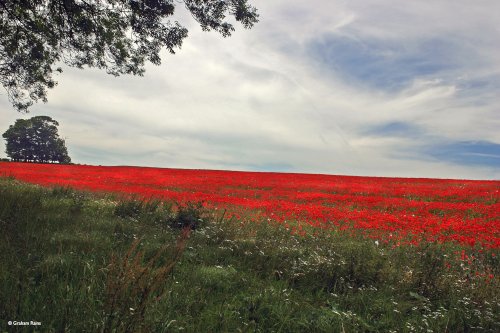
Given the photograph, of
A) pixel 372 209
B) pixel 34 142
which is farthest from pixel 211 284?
pixel 34 142

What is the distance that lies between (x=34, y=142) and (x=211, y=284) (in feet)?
236

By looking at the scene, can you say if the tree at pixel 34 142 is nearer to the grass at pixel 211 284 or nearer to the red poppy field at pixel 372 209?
the red poppy field at pixel 372 209

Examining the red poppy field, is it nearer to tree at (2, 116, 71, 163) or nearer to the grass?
the grass

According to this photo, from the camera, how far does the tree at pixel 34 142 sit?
208 feet

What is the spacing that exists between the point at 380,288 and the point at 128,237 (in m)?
5.14

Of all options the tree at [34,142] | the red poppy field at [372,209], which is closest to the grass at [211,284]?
the red poppy field at [372,209]

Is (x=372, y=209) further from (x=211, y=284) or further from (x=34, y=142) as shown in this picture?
(x=34, y=142)

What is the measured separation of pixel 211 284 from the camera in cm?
528

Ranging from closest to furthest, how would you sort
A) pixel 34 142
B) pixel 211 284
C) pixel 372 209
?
pixel 211 284, pixel 372 209, pixel 34 142

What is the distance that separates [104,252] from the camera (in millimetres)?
5938

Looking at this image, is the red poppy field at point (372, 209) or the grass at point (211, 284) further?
the red poppy field at point (372, 209)

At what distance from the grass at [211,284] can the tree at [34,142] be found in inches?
2546

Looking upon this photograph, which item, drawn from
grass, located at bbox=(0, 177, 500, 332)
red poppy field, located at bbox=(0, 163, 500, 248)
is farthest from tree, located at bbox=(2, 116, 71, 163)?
grass, located at bbox=(0, 177, 500, 332)

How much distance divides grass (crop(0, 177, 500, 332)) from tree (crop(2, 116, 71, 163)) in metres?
64.7
